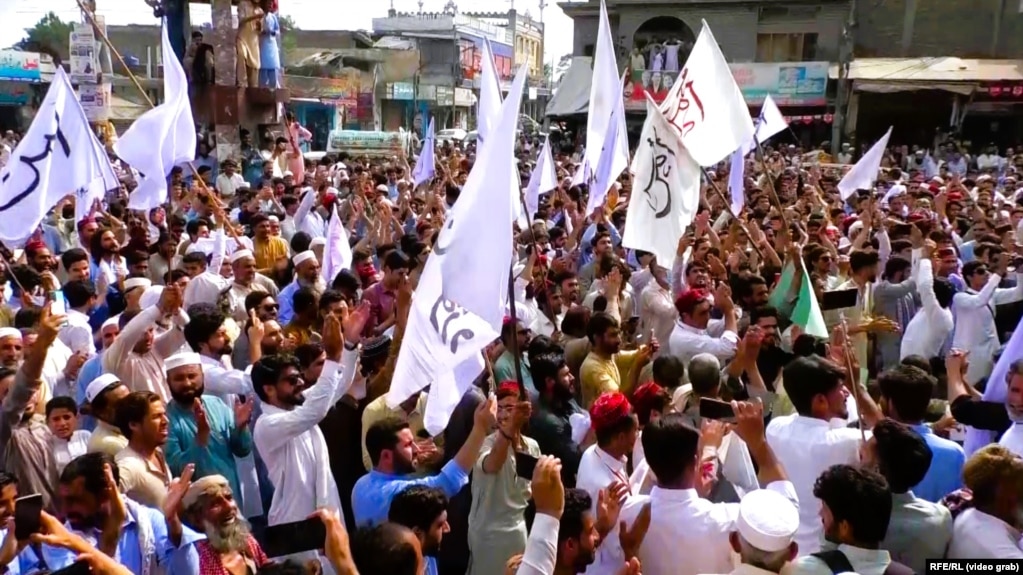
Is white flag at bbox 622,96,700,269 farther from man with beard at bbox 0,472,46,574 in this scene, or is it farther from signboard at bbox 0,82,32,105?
signboard at bbox 0,82,32,105

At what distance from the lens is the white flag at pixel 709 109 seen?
258 inches

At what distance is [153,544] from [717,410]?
197 centimetres

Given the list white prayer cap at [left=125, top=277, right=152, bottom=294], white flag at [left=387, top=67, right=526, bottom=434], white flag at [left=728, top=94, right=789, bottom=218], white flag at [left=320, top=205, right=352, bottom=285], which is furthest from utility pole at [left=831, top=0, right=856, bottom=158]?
white flag at [left=387, top=67, right=526, bottom=434]

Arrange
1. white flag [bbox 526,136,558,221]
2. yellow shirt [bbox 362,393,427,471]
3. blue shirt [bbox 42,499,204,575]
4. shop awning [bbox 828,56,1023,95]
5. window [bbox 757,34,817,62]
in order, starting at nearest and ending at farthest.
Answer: blue shirt [bbox 42,499,204,575] → yellow shirt [bbox 362,393,427,471] → white flag [bbox 526,136,558,221] → shop awning [bbox 828,56,1023,95] → window [bbox 757,34,817,62]

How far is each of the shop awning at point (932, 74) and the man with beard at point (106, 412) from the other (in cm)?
2744

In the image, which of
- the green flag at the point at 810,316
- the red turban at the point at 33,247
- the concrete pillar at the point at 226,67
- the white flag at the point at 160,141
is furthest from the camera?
the concrete pillar at the point at 226,67

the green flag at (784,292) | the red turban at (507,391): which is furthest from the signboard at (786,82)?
the red turban at (507,391)

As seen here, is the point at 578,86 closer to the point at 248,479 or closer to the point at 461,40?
the point at 461,40

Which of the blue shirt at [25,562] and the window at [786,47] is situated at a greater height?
the window at [786,47]

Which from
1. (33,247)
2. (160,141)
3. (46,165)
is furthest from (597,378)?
(33,247)

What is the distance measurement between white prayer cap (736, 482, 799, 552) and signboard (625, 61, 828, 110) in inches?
1073

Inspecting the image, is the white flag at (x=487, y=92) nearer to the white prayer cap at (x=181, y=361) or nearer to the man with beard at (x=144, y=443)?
the white prayer cap at (x=181, y=361)

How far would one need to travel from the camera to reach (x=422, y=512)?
112 inches

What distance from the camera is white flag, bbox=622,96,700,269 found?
5602 mm
